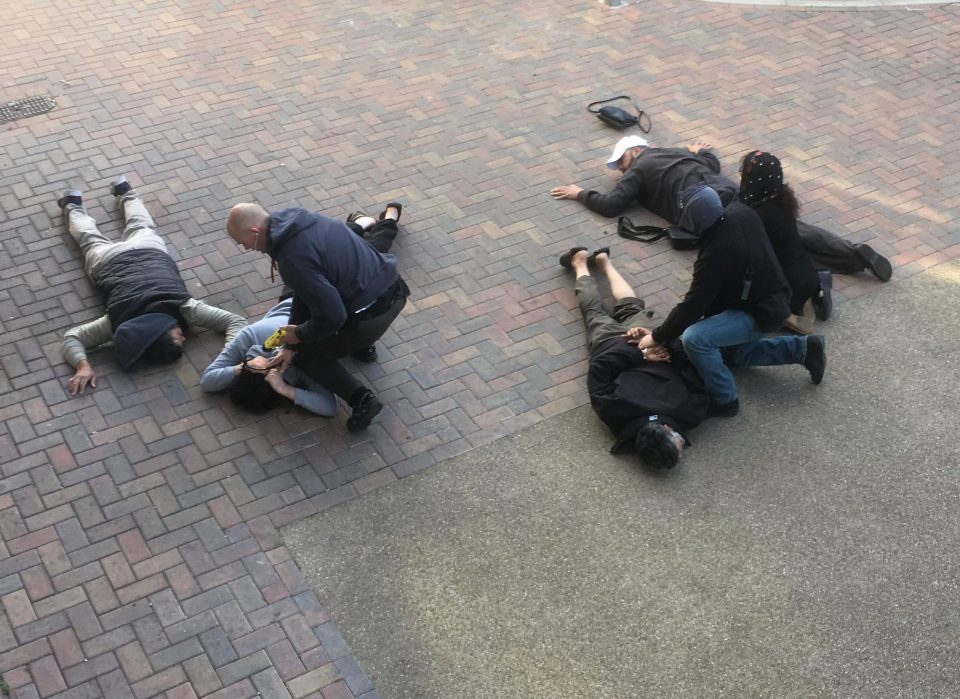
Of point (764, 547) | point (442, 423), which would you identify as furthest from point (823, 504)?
point (442, 423)

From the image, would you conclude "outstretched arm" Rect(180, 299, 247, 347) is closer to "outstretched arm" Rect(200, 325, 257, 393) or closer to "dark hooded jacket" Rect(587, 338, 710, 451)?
"outstretched arm" Rect(200, 325, 257, 393)

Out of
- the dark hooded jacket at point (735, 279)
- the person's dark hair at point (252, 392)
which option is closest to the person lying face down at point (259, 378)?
the person's dark hair at point (252, 392)

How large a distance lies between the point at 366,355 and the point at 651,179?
9.24 feet

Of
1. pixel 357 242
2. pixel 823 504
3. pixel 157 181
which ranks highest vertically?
pixel 357 242

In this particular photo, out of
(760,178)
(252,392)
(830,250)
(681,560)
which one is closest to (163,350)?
(252,392)

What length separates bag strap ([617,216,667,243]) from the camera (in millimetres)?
7898

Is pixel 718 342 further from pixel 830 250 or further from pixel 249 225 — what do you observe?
pixel 249 225

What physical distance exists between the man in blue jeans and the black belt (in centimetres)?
156

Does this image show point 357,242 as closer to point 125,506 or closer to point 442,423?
point 442,423

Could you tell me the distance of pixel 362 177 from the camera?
834 cm

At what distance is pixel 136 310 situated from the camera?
661cm

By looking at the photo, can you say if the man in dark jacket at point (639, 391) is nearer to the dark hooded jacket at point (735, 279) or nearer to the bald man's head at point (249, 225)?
the dark hooded jacket at point (735, 279)

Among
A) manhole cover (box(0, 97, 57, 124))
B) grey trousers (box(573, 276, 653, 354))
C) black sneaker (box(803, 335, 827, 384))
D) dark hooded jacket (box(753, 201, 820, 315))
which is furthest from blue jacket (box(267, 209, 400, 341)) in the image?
manhole cover (box(0, 97, 57, 124))

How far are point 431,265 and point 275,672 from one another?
3.38 m
